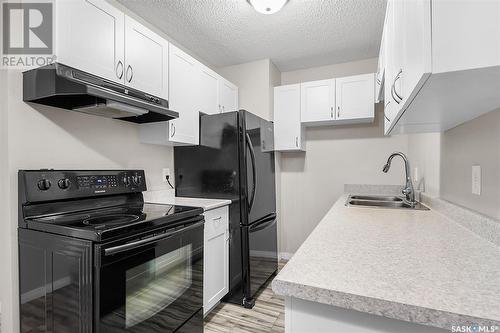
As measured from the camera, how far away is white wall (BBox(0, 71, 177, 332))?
1279 mm

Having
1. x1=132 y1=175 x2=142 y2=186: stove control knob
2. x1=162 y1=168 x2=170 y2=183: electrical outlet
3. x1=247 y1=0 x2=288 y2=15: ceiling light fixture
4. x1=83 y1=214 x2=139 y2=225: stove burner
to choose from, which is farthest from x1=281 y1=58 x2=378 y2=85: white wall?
x1=83 y1=214 x2=139 y2=225: stove burner

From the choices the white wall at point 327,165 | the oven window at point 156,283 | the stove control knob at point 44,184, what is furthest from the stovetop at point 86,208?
the white wall at point 327,165

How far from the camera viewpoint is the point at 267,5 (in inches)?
75.3

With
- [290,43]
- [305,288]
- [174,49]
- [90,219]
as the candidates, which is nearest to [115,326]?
[90,219]

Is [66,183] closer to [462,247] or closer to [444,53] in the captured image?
[444,53]

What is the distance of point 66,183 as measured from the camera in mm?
1444

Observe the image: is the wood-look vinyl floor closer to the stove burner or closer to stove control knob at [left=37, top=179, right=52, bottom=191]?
the stove burner

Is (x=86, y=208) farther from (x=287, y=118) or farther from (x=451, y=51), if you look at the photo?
(x=287, y=118)

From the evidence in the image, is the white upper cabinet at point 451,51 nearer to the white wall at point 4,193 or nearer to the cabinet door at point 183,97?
the cabinet door at point 183,97

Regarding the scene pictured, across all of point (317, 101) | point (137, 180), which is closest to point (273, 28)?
point (317, 101)

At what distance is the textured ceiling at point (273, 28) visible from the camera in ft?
6.72

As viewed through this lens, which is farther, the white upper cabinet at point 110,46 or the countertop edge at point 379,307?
the white upper cabinet at point 110,46

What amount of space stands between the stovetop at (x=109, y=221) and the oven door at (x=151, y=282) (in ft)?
0.18

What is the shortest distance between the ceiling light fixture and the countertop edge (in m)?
1.99
